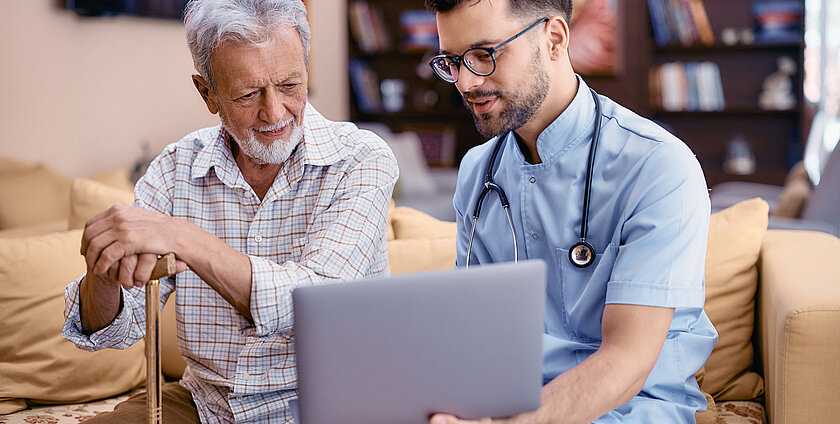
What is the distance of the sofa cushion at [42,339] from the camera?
1.79 meters

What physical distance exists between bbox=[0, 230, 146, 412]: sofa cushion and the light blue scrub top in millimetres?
993

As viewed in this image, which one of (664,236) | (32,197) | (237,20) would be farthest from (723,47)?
(237,20)

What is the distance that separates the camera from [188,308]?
4.60 feet

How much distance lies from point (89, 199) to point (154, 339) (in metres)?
1.22

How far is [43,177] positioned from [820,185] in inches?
115

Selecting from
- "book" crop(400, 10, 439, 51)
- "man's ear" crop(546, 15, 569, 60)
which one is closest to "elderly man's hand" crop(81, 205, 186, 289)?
"man's ear" crop(546, 15, 569, 60)

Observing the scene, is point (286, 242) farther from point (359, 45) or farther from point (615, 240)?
point (359, 45)

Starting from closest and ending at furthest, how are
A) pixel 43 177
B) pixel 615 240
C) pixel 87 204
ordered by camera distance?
pixel 615 240
pixel 87 204
pixel 43 177

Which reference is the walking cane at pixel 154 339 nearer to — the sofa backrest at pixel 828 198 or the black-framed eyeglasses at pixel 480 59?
the black-framed eyeglasses at pixel 480 59

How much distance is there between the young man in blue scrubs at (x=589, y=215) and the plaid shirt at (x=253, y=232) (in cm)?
22

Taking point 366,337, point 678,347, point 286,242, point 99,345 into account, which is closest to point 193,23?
point 286,242

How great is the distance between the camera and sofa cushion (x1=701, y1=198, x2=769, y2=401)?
174 cm

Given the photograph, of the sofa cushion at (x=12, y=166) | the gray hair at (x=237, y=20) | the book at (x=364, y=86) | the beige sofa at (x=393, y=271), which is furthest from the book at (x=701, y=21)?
the gray hair at (x=237, y=20)

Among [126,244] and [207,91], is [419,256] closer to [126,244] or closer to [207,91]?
[207,91]
